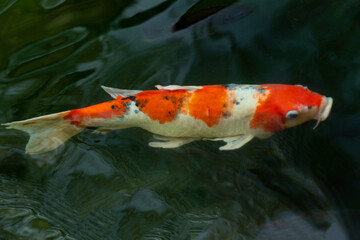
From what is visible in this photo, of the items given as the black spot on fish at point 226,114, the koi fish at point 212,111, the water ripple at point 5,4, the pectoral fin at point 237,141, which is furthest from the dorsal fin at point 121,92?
the water ripple at point 5,4

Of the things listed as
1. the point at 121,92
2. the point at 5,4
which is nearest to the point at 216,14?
the point at 121,92

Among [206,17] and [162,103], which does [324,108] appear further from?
[206,17]

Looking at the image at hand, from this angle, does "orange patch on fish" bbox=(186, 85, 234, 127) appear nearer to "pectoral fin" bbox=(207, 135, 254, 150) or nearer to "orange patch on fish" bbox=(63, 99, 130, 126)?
"pectoral fin" bbox=(207, 135, 254, 150)

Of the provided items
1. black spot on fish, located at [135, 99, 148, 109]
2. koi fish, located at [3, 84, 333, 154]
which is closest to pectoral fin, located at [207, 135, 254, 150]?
koi fish, located at [3, 84, 333, 154]

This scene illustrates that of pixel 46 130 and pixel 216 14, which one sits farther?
pixel 216 14

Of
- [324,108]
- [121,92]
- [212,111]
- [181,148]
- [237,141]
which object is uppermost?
[121,92]

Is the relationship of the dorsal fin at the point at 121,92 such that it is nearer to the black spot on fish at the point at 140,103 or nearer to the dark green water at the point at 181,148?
the black spot on fish at the point at 140,103
